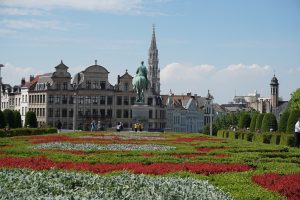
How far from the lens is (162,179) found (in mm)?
12594

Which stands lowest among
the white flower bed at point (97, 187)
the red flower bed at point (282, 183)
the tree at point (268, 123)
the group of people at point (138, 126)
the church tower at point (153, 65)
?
the red flower bed at point (282, 183)

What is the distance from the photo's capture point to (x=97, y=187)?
1111 cm

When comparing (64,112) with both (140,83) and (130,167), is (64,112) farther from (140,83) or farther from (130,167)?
(130,167)

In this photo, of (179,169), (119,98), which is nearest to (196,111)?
(119,98)

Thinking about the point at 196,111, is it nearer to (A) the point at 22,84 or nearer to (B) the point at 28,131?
(A) the point at 22,84

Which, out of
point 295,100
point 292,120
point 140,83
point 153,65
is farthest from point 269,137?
point 153,65

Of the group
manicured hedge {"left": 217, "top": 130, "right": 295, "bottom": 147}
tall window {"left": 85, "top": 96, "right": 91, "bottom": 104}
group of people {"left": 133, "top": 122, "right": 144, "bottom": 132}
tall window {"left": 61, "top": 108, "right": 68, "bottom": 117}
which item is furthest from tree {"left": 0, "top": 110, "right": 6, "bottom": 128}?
tall window {"left": 85, "top": 96, "right": 91, "bottom": 104}

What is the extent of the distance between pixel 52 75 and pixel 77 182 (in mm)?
96779

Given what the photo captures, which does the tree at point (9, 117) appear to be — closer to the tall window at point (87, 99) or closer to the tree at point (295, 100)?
the tree at point (295, 100)

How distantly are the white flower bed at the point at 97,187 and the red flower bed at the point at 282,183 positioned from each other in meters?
1.48

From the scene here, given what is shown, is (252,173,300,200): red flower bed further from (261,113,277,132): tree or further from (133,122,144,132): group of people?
(133,122,144,132): group of people

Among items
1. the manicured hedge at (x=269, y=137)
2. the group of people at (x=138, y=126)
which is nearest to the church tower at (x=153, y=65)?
the group of people at (x=138, y=126)

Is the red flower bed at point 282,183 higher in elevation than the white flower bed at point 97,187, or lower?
lower

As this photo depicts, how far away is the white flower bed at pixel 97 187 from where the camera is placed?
32.9ft
